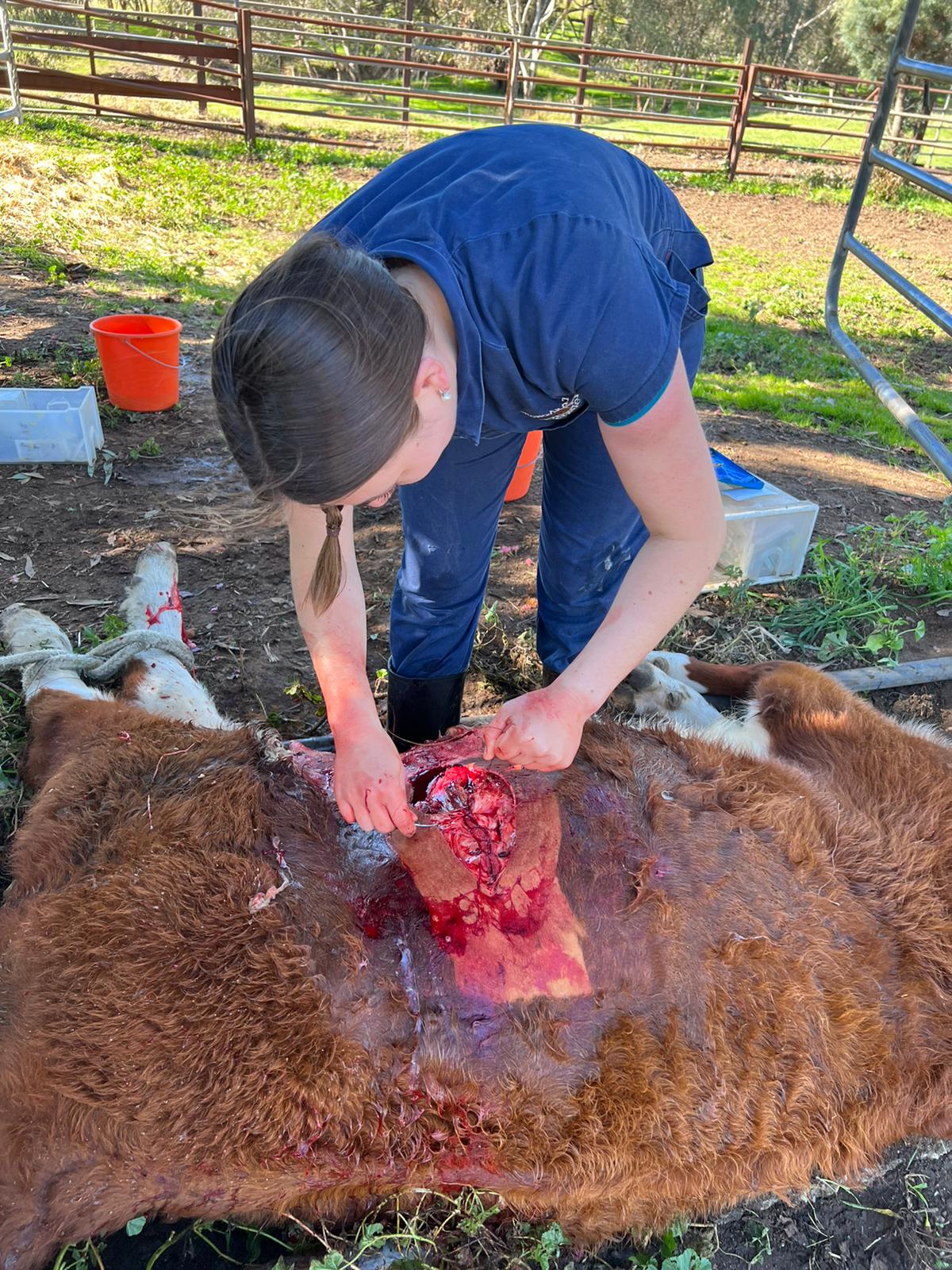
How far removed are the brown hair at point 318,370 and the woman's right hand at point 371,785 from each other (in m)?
0.57

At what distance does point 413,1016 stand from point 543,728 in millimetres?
569

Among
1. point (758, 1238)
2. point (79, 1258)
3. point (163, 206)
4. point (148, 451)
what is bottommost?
point (758, 1238)

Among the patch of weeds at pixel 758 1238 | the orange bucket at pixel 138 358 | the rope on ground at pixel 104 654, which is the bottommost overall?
the patch of weeds at pixel 758 1238

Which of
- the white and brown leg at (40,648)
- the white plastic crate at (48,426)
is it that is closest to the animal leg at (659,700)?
the white and brown leg at (40,648)

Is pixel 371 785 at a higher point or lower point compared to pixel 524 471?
higher

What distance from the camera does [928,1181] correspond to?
2.04 m

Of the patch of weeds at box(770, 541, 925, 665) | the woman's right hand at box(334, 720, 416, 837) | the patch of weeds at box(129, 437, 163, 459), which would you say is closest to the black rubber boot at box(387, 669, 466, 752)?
the woman's right hand at box(334, 720, 416, 837)

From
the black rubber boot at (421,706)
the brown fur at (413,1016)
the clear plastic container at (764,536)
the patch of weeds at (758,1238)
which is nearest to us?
the brown fur at (413,1016)

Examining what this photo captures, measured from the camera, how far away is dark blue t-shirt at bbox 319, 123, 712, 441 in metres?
1.45

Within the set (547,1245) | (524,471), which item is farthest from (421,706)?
(524,471)

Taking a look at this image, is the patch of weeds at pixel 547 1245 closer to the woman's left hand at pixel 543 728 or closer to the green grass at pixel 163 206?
the woman's left hand at pixel 543 728

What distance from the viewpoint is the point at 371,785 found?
1670 millimetres

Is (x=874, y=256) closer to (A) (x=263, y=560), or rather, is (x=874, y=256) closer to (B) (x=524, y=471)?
(B) (x=524, y=471)

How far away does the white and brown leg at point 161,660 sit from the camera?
2.57 meters
